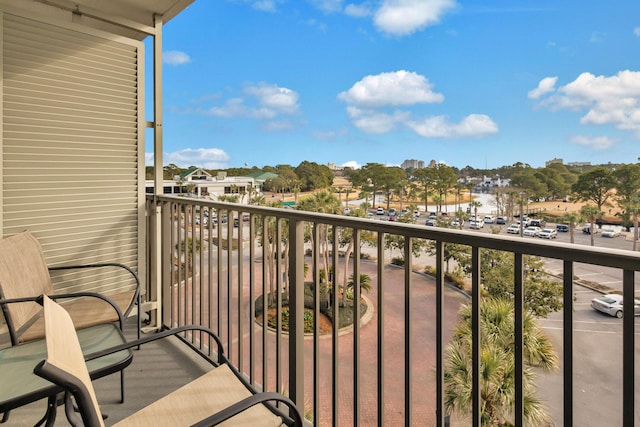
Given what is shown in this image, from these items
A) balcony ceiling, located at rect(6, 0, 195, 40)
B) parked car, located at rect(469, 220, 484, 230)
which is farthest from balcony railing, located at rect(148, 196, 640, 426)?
parked car, located at rect(469, 220, 484, 230)

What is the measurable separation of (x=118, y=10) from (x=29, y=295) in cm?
219

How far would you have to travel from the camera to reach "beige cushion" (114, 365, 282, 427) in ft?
3.86

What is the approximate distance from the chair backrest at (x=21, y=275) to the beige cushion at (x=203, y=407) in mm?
885

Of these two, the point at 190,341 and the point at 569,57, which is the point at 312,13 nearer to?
the point at 569,57

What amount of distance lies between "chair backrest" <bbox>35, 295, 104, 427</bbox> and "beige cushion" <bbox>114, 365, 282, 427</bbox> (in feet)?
1.50

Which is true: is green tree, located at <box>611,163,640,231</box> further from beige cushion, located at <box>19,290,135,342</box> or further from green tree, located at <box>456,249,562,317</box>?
beige cushion, located at <box>19,290,135,342</box>

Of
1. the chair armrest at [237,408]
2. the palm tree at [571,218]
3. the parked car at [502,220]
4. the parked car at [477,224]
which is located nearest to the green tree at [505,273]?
the chair armrest at [237,408]

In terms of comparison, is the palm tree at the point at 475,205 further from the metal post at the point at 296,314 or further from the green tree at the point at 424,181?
the metal post at the point at 296,314

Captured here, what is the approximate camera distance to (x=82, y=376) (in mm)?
779

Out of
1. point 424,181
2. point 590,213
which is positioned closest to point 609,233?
point 590,213

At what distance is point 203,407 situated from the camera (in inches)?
49.3

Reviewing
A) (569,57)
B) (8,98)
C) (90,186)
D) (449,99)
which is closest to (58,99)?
(8,98)

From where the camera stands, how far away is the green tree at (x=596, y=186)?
15.5 metres

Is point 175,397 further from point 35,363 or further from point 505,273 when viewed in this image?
point 505,273
